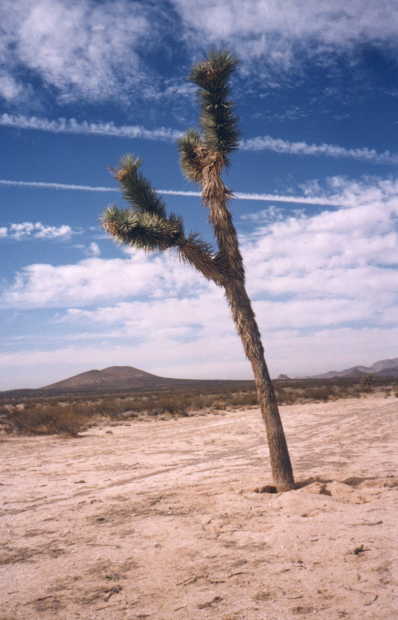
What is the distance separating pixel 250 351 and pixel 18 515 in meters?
4.38

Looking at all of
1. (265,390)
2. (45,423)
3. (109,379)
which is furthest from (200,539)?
(109,379)

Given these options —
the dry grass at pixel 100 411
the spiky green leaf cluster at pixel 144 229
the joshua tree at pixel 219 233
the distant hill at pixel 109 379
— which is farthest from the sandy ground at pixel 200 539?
the distant hill at pixel 109 379

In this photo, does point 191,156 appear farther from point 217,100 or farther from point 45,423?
point 45,423

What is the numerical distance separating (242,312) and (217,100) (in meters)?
3.58

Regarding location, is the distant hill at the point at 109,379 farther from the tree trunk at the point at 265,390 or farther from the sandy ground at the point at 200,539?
the tree trunk at the point at 265,390

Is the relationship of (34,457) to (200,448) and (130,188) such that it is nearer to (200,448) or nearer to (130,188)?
(200,448)

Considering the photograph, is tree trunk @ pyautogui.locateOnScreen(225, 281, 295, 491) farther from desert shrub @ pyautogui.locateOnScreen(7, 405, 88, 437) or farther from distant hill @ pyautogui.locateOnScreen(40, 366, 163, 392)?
distant hill @ pyautogui.locateOnScreen(40, 366, 163, 392)

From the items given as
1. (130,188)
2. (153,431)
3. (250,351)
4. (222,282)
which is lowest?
(153,431)

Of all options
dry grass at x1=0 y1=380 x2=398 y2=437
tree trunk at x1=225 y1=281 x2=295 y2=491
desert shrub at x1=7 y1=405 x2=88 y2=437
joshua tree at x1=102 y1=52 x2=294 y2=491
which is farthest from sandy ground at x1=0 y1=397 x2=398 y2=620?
dry grass at x1=0 y1=380 x2=398 y2=437

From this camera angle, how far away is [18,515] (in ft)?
22.1

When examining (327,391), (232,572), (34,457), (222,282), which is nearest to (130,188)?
(222,282)

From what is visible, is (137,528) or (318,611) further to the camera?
(137,528)

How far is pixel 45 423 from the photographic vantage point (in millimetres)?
18172

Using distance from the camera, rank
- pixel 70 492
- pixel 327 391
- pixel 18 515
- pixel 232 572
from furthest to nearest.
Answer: pixel 327 391
pixel 70 492
pixel 18 515
pixel 232 572
